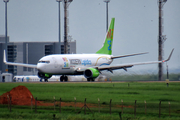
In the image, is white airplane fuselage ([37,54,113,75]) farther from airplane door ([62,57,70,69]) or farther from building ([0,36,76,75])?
building ([0,36,76,75])

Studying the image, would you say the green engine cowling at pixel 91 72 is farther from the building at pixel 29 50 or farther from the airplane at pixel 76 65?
the building at pixel 29 50

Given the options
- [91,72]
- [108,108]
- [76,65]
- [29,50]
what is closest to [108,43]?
[76,65]

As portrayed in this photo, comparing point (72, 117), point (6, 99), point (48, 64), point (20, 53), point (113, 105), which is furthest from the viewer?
point (20, 53)

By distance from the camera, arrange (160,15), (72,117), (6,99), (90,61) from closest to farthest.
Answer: (72,117) < (6,99) < (90,61) < (160,15)

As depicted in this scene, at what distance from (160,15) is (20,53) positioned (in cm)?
11085

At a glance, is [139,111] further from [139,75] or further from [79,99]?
[139,75]

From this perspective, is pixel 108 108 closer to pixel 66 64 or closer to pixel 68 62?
pixel 66 64

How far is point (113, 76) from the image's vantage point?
70.4 m

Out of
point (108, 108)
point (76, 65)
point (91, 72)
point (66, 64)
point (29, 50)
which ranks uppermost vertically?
point (29, 50)

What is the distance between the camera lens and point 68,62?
227 ft

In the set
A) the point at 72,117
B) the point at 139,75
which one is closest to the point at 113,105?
the point at 72,117

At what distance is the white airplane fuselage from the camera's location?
67.1 metres

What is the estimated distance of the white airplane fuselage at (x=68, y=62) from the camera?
2640 inches

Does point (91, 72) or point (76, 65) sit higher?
point (76, 65)
